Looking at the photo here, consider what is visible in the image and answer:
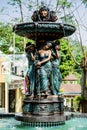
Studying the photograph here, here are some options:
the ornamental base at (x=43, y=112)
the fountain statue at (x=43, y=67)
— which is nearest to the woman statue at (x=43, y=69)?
the fountain statue at (x=43, y=67)

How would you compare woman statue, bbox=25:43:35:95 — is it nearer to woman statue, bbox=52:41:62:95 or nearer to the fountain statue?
the fountain statue

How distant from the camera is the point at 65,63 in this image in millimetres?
43812

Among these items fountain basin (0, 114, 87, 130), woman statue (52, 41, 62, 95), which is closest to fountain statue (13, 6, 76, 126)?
woman statue (52, 41, 62, 95)

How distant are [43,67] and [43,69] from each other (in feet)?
0.17

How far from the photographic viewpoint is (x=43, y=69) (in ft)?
40.1

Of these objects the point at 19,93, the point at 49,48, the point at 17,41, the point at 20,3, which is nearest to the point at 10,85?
the point at 19,93

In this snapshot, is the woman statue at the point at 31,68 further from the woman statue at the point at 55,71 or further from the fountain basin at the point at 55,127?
the fountain basin at the point at 55,127

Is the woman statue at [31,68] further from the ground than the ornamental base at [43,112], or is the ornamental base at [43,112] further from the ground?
the woman statue at [31,68]

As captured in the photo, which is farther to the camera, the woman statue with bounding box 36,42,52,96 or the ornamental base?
the woman statue with bounding box 36,42,52,96

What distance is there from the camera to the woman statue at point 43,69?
478 inches

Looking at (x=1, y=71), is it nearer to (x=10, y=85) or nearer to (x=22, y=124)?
(x=10, y=85)

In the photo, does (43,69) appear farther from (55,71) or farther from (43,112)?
(43,112)

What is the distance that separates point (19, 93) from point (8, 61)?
14.8ft

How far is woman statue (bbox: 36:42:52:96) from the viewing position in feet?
39.9
